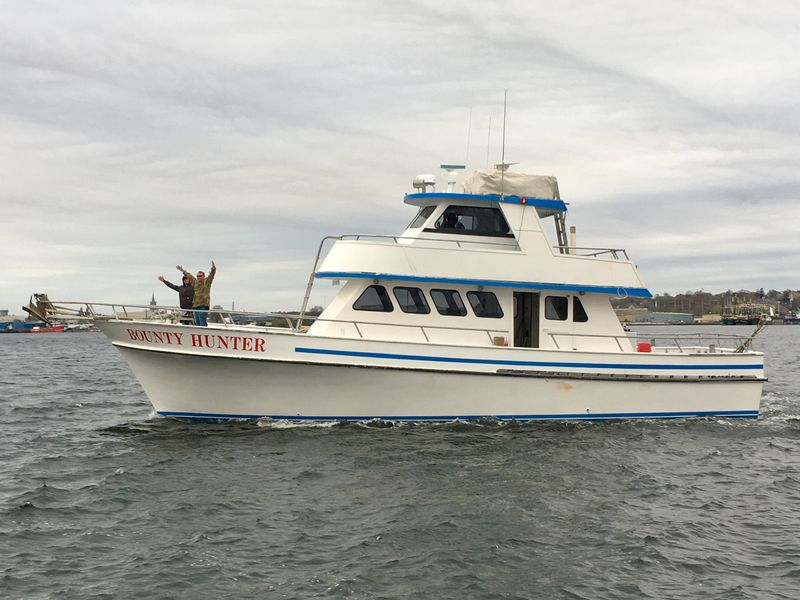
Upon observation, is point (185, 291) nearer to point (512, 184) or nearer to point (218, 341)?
point (218, 341)

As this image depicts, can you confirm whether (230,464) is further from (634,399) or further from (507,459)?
(634,399)

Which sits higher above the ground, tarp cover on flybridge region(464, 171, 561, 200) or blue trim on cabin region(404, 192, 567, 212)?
tarp cover on flybridge region(464, 171, 561, 200)

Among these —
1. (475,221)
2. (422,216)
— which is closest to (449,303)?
(475,221)

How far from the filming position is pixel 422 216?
1565 cm

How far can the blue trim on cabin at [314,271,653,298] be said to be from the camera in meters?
14.1

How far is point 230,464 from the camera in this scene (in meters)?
11.2

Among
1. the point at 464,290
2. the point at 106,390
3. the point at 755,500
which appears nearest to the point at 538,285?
the point at 464,290

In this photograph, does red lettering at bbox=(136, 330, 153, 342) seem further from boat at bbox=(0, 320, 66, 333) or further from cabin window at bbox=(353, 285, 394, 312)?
boat at bbox=(0, 320, 66, 333)

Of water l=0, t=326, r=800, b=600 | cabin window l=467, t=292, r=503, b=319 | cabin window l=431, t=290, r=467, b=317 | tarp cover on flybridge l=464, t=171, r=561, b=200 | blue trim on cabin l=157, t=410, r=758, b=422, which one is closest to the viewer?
water l=0, t=326, r=800, b=600

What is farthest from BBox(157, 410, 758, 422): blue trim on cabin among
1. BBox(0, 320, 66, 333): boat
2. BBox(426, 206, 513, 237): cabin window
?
BBox(0, 320, 66, 333): boat

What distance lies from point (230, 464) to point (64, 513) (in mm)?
2566

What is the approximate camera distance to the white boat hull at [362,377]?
13.2m

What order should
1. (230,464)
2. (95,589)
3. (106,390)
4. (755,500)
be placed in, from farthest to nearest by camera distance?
(106,390)
(230,464)
(755,500)
(95,589)

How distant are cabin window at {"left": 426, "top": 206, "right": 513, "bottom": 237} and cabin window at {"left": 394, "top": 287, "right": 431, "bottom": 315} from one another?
161 centimetres
